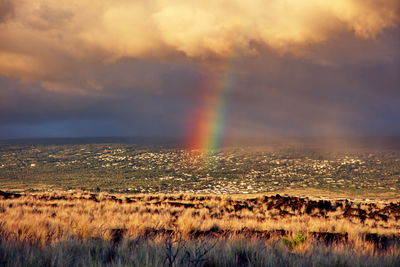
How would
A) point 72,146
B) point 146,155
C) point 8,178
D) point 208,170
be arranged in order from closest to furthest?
point 8,178
point 208,170
point 146,155
point 72,146

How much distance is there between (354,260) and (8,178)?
9138cm

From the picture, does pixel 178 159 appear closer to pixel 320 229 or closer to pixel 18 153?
pixel 18 153

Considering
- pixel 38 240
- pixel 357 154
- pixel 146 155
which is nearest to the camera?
pixel 38 240

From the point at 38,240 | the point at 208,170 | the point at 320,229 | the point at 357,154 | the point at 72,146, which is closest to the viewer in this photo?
the point at 38,240

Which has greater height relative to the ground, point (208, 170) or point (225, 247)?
point (225, 247)

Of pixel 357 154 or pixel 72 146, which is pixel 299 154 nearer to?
pixel 357 154

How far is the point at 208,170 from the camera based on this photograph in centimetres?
10431

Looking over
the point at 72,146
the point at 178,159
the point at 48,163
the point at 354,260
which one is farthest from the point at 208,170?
the point at 354,260

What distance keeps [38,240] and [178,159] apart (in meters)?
119

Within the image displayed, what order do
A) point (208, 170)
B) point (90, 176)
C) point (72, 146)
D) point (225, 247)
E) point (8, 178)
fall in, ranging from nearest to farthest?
point (225, 247) → point (8, 178) → point (90, 176) → point (208, 170) → point (72, 146)

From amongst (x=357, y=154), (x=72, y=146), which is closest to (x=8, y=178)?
(x=72, y=146)

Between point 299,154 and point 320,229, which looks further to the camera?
point 299,154

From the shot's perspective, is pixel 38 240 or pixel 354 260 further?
pixel 38 240

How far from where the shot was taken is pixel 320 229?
1129 cm
